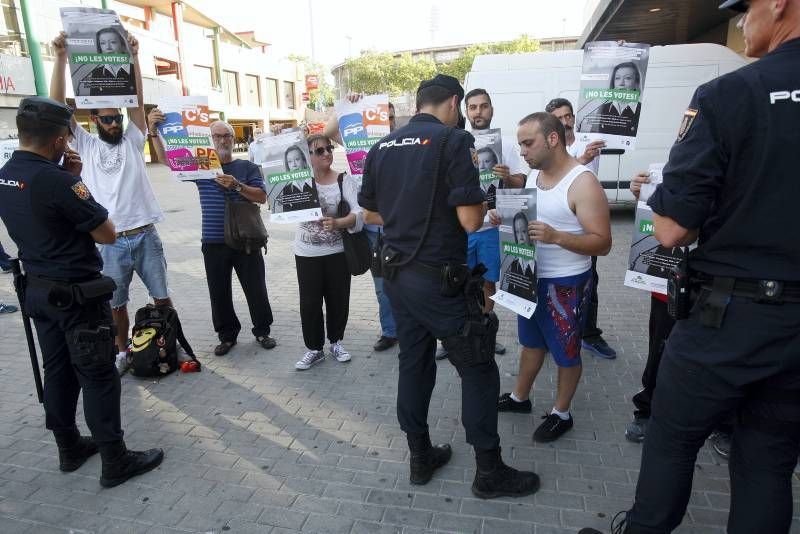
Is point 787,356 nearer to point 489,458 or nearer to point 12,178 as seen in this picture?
point 489,458

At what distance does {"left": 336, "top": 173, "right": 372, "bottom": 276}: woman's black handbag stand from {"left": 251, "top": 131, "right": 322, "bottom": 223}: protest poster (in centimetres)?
31

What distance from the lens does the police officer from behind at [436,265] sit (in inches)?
98.3

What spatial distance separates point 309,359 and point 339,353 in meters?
0.27

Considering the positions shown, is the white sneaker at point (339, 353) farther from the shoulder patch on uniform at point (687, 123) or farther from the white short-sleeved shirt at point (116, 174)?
the shoulder patch on uniform at point (687, 123)

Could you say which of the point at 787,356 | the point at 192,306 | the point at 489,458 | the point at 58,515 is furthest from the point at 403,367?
the point at 192,306

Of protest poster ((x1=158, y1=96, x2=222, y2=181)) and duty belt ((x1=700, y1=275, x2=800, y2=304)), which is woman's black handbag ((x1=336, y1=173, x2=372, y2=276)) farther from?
duty belt ((x1=700, y1=275, x2=800, y2=304))

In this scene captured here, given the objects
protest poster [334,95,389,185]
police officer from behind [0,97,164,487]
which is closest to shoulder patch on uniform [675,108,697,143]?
protest poster [334,95,389,185]

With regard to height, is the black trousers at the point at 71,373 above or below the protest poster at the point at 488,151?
below

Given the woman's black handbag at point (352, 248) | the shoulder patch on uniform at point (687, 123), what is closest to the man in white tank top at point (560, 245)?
the shoulder patch on uniform at point (687, 123)

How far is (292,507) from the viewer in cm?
270

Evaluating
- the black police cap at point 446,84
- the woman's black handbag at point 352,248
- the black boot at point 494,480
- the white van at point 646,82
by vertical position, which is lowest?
the black boot at point 494,480

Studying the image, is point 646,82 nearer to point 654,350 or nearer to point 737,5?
point 654,350

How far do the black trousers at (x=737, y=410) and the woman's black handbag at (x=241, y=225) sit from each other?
11.2 ft

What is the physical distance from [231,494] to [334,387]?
4.39 feet
